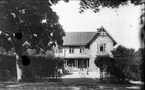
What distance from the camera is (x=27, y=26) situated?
20.7m

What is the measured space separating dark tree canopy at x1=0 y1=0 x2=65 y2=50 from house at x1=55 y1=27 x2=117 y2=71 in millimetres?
22488

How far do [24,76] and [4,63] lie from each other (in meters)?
2.65

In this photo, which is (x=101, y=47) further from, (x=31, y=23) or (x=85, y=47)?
(x=31, y=23)

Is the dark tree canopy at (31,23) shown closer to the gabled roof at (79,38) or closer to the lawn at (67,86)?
the lawn at (67,86)

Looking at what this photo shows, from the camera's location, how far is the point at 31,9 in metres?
18.8

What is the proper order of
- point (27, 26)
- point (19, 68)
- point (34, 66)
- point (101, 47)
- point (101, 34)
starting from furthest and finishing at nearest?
point (101, 47) → point (101, 34) → point (34, 66) → point (19, 68) → point (27, 26)

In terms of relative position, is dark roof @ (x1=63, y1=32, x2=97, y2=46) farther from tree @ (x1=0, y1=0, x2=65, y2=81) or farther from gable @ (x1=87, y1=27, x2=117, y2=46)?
tree @ (x1=0, y1=0, x2=65, y2=81)

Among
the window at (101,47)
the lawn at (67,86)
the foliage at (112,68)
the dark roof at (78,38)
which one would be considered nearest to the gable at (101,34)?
the dark roof at (78,38)

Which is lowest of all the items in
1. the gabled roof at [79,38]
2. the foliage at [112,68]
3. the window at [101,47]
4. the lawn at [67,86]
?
the lawn at [67,86]

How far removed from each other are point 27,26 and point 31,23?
62 cm

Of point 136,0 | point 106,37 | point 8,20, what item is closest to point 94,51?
point 106,37

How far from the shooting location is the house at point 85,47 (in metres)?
44.6

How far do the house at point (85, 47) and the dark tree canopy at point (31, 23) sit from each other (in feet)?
73.8

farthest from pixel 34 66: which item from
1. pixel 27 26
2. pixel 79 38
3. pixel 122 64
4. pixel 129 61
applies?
pixel 79 38
